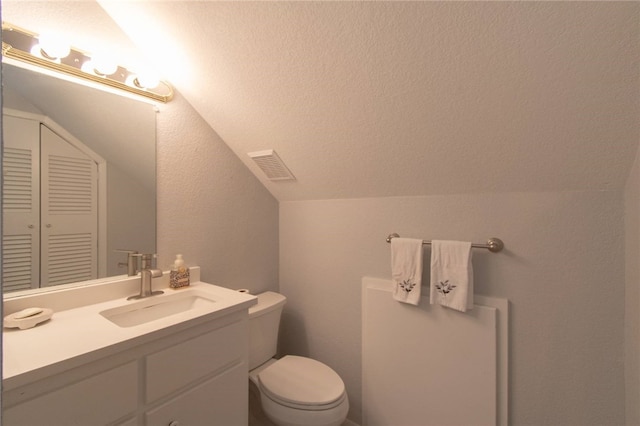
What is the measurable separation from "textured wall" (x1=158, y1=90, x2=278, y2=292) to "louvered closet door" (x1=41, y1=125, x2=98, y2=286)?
28cm

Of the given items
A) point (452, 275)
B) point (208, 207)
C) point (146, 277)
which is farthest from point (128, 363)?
point (452, 275)

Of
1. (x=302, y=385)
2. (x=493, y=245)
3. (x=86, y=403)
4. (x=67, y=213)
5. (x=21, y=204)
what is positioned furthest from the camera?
(x=302, y=385)

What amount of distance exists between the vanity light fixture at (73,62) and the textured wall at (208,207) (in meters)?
0.12

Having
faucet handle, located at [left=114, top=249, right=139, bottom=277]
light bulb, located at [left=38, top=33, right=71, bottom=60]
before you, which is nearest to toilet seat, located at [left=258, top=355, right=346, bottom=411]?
faucet handle, located at [left=114, top=249, right=139, bottom=277]

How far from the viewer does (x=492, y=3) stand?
902mm

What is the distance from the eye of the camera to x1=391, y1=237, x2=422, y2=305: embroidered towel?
146 centimetres

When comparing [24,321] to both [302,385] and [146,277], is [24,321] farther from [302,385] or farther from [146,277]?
[302,385]

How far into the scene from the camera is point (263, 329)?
1685 mm

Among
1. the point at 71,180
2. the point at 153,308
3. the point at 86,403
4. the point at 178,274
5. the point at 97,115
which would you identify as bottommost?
the point at 86,403

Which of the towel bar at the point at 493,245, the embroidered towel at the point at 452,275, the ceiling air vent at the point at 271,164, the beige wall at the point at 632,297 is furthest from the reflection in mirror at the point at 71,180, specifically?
the beige wall at the point at 632,297

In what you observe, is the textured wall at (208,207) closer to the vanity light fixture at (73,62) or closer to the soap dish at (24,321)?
the vanity light fixture at (73,62)

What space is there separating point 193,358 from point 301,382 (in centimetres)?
61

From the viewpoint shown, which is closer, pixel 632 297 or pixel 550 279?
pixel 632 297

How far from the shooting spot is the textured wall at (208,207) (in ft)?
5.03
